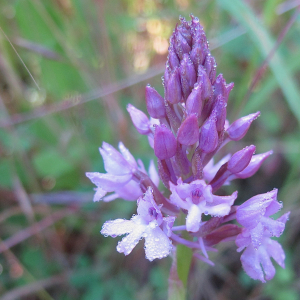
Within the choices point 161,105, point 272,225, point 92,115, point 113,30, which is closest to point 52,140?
point 92,115

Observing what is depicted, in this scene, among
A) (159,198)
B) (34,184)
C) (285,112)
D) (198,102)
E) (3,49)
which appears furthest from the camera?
(285,112)

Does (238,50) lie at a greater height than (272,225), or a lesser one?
greater

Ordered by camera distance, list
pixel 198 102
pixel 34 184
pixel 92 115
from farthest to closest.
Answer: pixel 92 115, pixel 34 184, pixel 198 102

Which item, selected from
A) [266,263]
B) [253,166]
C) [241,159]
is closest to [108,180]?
[241,159]

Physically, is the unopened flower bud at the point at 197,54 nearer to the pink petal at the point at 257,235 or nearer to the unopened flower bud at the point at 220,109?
the unopened flower bud at the point at 220,109

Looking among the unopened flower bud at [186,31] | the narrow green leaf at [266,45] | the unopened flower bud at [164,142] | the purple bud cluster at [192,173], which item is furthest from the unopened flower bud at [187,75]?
the narrow green leaf at [266,45]

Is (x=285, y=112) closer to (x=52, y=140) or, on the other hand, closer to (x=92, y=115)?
(x=92, y=115)

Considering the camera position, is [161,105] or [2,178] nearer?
[161,105]

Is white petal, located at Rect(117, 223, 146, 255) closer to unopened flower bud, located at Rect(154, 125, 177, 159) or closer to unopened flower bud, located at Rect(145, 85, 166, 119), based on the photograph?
unopened flower bud, located at Rect(154, 125, 177, 159)
